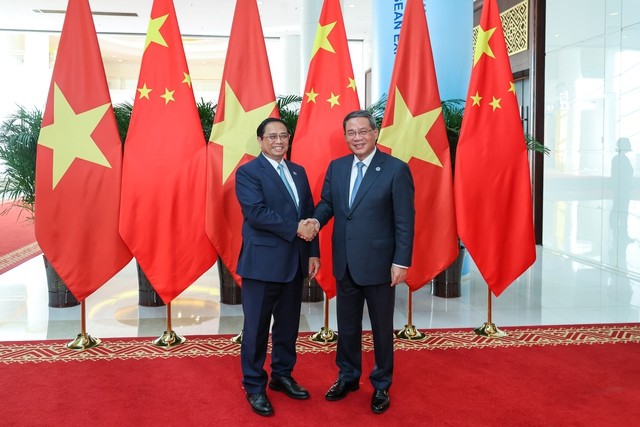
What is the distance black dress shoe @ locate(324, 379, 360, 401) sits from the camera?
9.70 feet

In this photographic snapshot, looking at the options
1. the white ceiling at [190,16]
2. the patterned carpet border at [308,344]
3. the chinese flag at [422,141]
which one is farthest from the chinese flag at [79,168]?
the white ceiling at [190,16]

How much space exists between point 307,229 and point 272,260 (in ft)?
0.72

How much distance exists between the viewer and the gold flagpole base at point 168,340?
3.85m

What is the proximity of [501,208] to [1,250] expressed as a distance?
6465 mm

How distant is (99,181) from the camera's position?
12.3 ft

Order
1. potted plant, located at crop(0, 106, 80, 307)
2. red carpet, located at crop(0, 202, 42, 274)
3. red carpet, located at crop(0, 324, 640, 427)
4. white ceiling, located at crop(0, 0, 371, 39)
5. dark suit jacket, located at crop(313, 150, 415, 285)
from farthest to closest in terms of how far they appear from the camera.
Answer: white ceiling, located at crop(0, 0, 371, 39) < red carpet, located at crop(0, 202, 42, 274) < potted plant, located at crop(0, 106, 80, 307) < dark suit jacket, located at crop(313, 150, 415, 285) < red carpet, located at crop(0, 324, 640, 427)

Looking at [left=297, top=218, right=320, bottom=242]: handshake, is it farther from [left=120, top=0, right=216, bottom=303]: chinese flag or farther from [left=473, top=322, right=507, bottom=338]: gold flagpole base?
[left=473, top=322, right=507, bottom=338]: gold flagpole base

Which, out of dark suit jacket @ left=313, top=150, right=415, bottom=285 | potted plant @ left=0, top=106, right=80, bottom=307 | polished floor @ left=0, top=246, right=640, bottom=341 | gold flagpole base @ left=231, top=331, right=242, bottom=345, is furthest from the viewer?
potted plant @ left=0, top=106, right=80, bottom=307

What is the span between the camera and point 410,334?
13.3ft

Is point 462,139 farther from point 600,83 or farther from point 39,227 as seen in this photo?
point 600,83

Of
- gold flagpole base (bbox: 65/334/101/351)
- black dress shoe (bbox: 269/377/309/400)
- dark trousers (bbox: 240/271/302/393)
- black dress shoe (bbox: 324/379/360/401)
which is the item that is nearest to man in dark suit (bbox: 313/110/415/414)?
black dress shoe (bbox: 324/379/360/401)

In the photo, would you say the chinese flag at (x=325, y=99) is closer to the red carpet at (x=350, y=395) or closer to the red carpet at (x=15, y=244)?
the red carpet at (x=350, y=395)

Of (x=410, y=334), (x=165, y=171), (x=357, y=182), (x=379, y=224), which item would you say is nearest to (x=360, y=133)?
(x=357, y=182)

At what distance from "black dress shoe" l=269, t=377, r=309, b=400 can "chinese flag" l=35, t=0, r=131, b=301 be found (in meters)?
1.34
